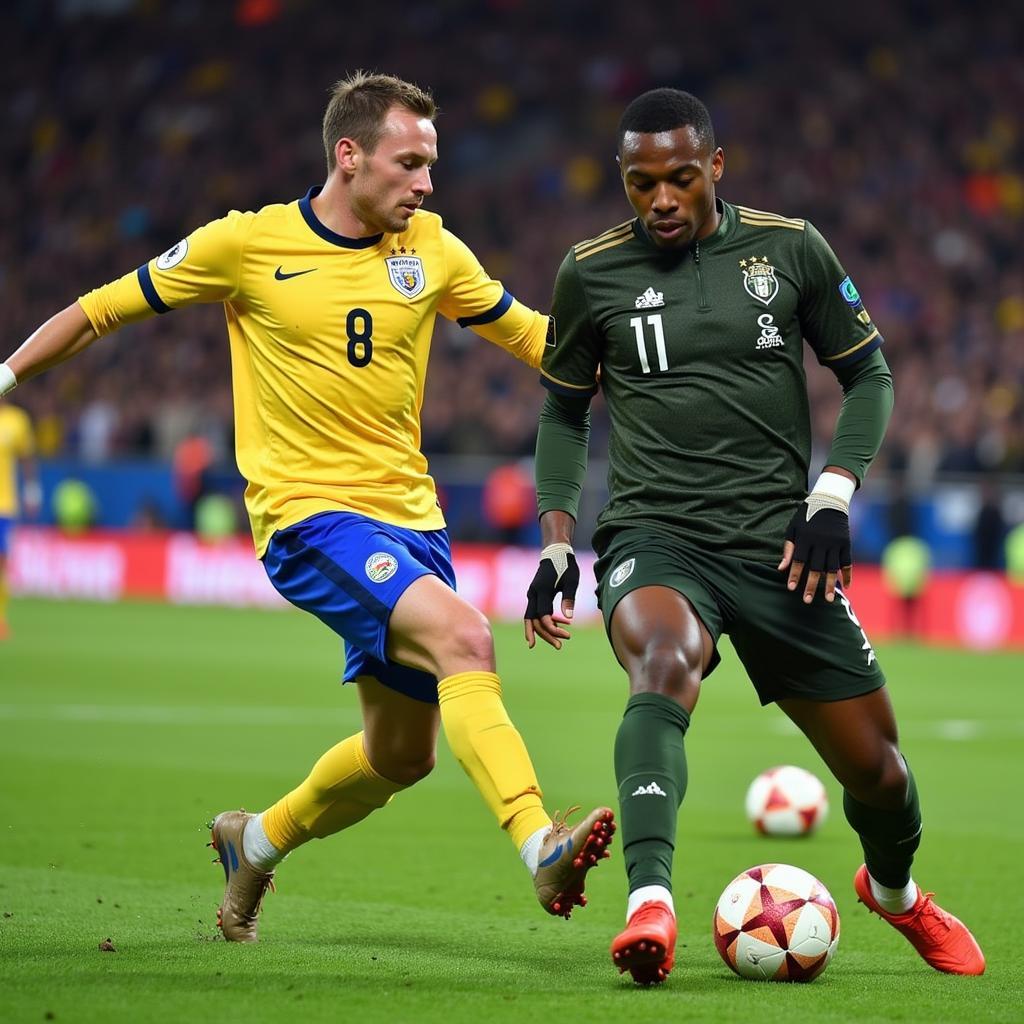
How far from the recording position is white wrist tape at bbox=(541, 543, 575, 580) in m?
5.38

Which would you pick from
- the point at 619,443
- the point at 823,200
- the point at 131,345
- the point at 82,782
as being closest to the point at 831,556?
the point at 619,443

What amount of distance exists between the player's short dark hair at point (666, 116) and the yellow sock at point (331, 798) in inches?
80.3

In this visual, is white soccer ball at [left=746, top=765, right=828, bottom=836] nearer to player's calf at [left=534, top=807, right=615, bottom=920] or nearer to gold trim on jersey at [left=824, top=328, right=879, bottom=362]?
gold trim on jersey at [left=824, top=328, right=879, bottom=362]

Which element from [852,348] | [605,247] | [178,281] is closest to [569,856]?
[852,348]

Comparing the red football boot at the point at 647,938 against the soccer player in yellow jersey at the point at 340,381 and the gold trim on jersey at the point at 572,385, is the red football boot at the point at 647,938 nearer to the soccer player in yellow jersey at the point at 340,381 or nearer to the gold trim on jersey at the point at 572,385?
the soccer player in yellow jersey at the point at 340,381

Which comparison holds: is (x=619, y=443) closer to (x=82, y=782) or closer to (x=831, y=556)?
(x=831, y=556)

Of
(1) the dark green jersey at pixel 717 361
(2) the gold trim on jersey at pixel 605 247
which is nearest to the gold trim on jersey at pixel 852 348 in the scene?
(1) the dark green jersey at pixel 717 361

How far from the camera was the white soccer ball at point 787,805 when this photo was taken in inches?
342

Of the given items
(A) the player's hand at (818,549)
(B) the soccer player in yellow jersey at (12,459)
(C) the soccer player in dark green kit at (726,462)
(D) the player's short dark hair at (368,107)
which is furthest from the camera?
(B) the soccer player in yellow jersey at (12,459)

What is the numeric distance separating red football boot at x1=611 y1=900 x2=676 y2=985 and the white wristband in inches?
48.7

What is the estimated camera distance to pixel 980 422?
2283 centimetres

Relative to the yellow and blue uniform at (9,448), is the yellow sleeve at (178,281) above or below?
above

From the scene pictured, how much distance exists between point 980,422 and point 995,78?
9098 millimetres

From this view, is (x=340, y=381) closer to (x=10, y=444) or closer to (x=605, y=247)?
(x=605, y=247)
